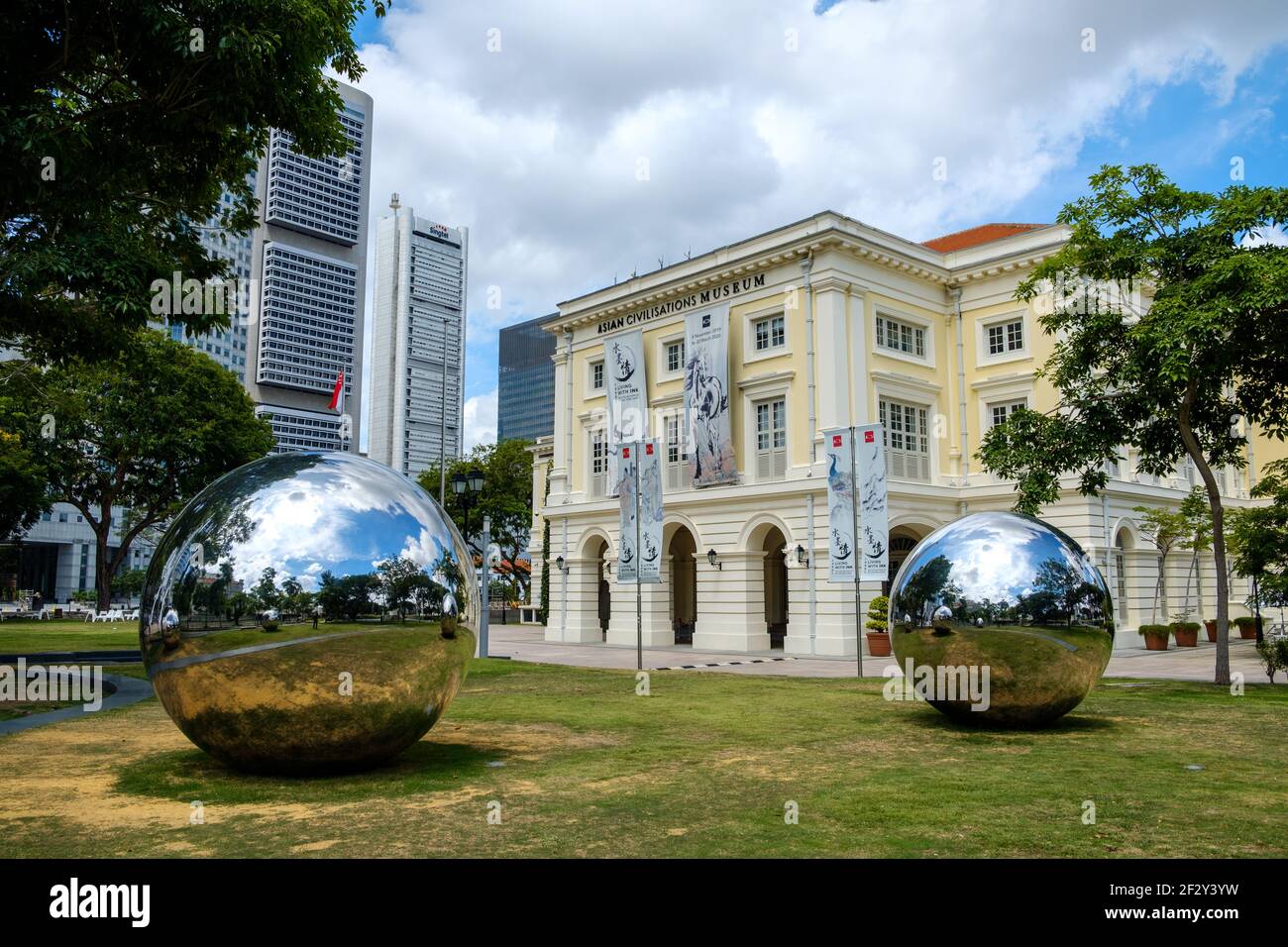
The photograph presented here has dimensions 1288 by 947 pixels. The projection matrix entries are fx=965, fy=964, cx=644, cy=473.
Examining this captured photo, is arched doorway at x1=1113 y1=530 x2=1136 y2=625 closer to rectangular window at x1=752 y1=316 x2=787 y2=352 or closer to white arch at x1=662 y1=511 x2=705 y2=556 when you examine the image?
rectangular window at x1=752 y1=316 x2=787 y2=352

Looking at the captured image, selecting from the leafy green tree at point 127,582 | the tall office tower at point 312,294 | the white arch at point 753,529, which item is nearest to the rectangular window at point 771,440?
the white arch at point 753,529

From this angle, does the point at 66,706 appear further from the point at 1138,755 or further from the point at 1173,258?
the point at 1173,258

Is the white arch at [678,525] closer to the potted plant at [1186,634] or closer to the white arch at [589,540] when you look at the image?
the white arch at [589,540]

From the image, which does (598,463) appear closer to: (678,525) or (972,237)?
(678,525)

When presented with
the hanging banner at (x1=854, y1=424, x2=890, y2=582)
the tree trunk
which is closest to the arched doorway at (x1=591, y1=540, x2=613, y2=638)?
the hanging banner at (x1=854, y1=424, x2=890, y2=582)

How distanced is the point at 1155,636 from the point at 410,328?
49101 mm

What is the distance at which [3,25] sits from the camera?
36.2 feet

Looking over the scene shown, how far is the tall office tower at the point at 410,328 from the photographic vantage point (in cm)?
6519

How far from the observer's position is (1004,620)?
9.92 metres

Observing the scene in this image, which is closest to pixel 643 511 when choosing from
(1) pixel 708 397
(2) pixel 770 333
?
(1) pixel 708 397

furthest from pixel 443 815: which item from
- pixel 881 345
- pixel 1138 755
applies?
pixel 881 345

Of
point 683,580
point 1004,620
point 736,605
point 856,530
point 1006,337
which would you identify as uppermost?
point 1006,337

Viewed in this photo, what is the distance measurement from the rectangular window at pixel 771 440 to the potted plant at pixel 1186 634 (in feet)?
47.0
